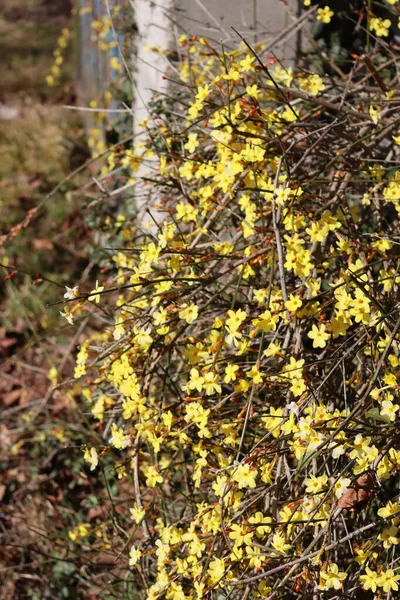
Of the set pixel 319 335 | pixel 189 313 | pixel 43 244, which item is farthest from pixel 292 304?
pixel 43 244

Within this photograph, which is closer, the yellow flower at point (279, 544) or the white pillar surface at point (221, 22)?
the yellow flower at point (279, 544)

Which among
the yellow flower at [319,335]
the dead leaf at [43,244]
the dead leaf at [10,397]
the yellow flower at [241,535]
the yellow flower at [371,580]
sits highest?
the yellow flower at [319,335]

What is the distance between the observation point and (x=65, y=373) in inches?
141

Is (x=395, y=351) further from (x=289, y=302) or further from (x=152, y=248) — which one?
(x=152, y=248)

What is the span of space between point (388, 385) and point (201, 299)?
73cm

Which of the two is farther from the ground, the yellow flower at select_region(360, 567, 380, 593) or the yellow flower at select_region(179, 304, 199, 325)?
the yellow flower at select_region(179, 304, 199, 325)

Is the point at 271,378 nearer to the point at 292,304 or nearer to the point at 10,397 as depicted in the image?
the point at 292,304

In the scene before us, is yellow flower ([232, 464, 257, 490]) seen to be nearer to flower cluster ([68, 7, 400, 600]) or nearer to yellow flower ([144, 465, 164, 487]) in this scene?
flower cluster ([68, 7, 400, 600])

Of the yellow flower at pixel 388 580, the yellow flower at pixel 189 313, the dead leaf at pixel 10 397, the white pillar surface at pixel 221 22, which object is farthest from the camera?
the dead leaf at pixel 10 397

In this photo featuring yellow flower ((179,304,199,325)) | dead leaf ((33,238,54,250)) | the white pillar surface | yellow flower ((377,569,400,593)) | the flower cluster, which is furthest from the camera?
dead leaf ((33,238,54,250))

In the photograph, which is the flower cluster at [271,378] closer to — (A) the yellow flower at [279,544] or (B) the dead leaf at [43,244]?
(A) the yellow flower at [279,544]

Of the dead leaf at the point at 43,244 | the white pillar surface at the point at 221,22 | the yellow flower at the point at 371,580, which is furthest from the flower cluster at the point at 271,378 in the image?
the dead leaf at the point at 43,244

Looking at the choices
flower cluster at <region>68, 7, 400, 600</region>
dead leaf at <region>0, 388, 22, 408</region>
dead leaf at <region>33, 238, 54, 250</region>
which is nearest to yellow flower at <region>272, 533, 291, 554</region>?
flower cluster at <region>68, 7, 400, 600</region>

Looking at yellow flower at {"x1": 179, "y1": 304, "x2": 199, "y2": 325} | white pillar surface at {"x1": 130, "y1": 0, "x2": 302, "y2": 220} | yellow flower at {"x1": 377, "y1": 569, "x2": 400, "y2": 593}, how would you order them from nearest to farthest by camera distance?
yellow flower at {"x1": 377, "y1": 569, "x2": 400, "y2": 593} < yellow flower at {"x1": 179, "y1": 304, "x2": 199, "y2": 325} < white pillar surface at {"x1": 130, "y1": 0, "x2": 302, "y2": 220}
